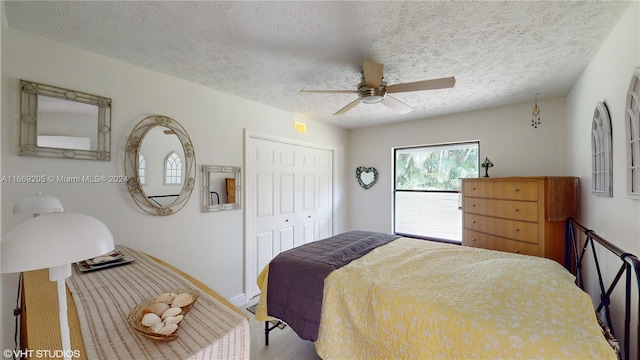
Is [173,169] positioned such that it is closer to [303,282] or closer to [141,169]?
[141,169]

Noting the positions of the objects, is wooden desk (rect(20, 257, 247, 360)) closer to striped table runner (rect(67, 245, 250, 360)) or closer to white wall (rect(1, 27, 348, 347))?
striped table runner (rect(67, 245, 250, 360))

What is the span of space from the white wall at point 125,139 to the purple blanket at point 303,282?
1018 millimetres

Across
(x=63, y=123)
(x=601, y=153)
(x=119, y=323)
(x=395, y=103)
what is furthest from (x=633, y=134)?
(x=63, y=123)

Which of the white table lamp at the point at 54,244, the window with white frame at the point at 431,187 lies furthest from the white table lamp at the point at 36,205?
the window with white frame at the point at 431,187

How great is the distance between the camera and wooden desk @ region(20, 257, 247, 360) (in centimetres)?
78

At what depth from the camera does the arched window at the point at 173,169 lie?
232 cm

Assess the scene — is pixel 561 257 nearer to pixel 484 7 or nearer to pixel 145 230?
pixel 484 7

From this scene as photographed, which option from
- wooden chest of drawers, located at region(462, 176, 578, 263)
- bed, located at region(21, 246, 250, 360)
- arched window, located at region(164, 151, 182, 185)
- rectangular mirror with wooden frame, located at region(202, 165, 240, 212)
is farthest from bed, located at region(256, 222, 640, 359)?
arched window, located at region(164, 151, 182, 185)

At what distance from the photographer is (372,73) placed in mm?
1932

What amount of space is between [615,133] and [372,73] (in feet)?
5.23

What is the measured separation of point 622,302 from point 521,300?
809mm

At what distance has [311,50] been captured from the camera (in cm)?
188

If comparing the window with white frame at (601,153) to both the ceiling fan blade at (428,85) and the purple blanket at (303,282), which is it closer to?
the ceiling fan blade at (428,85)

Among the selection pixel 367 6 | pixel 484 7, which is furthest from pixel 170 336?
pixel 484 7
